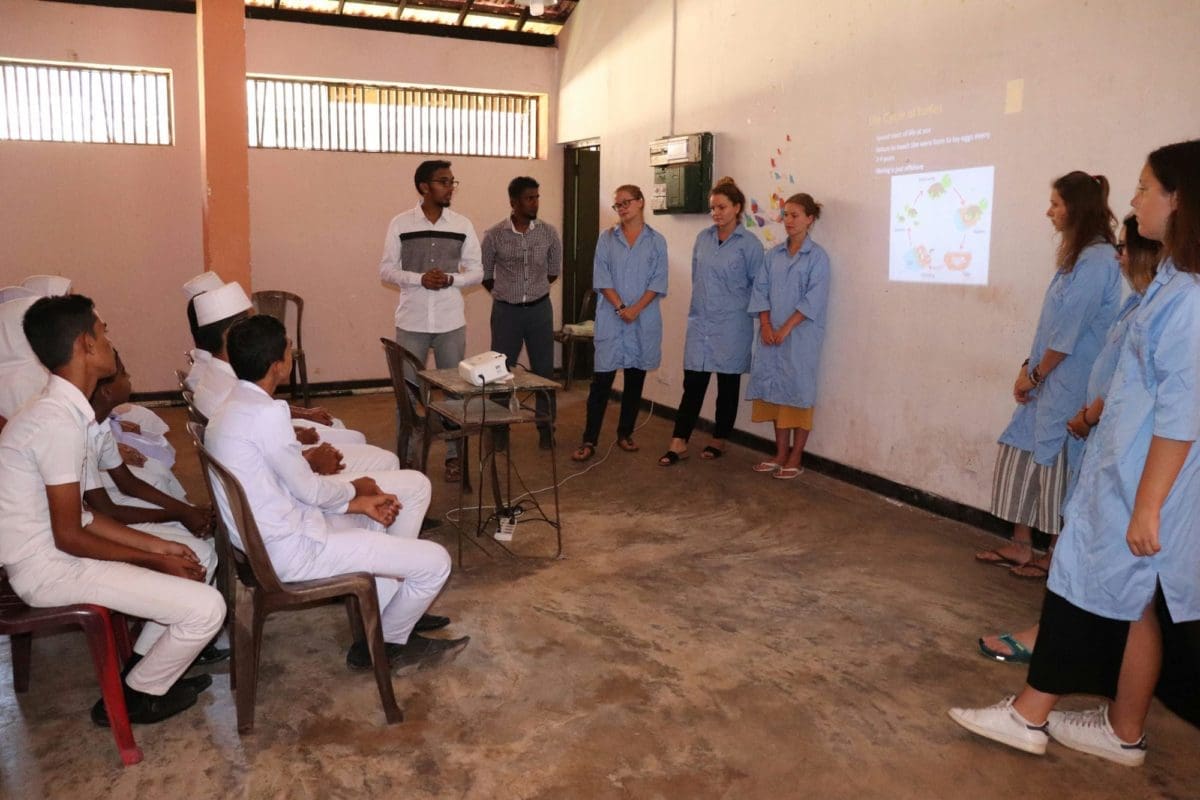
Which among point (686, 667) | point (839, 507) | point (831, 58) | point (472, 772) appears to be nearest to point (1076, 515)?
point (686, 667)

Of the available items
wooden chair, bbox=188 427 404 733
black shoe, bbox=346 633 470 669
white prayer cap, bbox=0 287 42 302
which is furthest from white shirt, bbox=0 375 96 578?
white prayer cap, bbox=0 287 42 302

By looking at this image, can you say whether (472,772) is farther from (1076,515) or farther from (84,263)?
(84,263)

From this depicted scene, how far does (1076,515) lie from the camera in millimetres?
2305

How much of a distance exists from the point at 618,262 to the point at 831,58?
1.59m

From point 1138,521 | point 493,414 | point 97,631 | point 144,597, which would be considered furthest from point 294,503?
point 1138,521

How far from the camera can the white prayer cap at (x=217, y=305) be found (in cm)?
346

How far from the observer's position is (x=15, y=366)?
10.4ft

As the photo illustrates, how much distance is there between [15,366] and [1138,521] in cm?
336

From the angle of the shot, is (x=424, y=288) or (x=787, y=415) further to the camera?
(x=787, y=415)

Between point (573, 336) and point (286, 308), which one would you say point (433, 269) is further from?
point (286, 308)

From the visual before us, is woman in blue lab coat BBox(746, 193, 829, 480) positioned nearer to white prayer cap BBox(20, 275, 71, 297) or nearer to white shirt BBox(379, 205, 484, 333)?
white shirt BBox(379, 205, 484, 333)

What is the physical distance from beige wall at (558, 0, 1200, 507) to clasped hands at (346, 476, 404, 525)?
280 centimetres

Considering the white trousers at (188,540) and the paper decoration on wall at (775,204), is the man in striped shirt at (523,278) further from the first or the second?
the white trousers at (188,540)

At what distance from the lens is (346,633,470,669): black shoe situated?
115 inches
